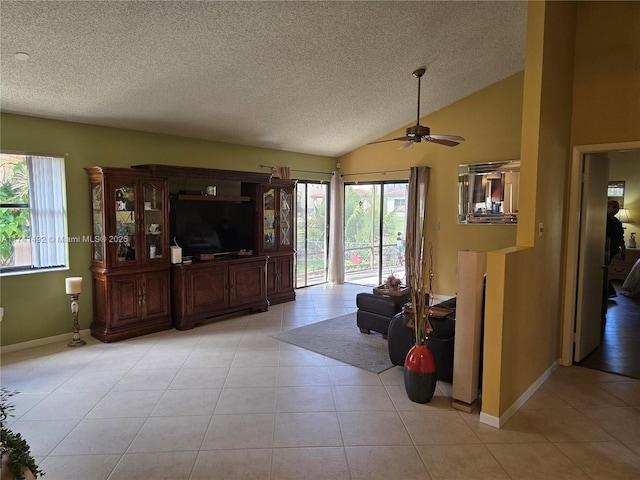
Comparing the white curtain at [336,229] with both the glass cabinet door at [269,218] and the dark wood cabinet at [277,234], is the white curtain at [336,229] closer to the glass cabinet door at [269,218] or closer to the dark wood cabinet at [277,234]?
the dark wood cabinet at [277,234]

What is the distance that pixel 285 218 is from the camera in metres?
6.76

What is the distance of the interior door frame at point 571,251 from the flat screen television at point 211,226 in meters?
4.17

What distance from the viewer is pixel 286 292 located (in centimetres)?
677

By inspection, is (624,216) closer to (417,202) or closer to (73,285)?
(417,202)

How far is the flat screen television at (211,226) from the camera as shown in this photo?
536cm

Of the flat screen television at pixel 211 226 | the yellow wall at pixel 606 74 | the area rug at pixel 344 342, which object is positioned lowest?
the area rug at pixel 344 342

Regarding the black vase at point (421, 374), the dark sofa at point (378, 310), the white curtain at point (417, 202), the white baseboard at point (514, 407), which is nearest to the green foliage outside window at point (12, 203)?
the dark sofa at point (378, 310)

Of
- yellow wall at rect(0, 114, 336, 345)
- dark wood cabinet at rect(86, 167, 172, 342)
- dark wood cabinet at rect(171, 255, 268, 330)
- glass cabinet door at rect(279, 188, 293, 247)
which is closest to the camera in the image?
yellow wall at rect(0, 114, 336, 345)

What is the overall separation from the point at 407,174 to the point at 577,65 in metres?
3.32

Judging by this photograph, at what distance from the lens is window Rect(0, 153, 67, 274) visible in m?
4.25

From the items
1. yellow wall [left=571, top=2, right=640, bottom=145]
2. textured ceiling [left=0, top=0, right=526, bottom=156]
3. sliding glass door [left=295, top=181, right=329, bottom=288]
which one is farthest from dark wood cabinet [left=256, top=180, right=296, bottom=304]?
yellow wall [left=571, top=2, right=640, bottom=145]

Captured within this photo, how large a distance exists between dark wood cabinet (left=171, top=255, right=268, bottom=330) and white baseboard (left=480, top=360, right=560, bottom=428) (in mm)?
3656

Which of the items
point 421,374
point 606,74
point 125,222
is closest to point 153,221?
point 125,222

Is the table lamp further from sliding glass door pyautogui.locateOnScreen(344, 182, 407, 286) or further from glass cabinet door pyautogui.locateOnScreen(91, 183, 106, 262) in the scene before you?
sliding glass door pyautogui.locateOnScreen(344, 182, 407, 286)
